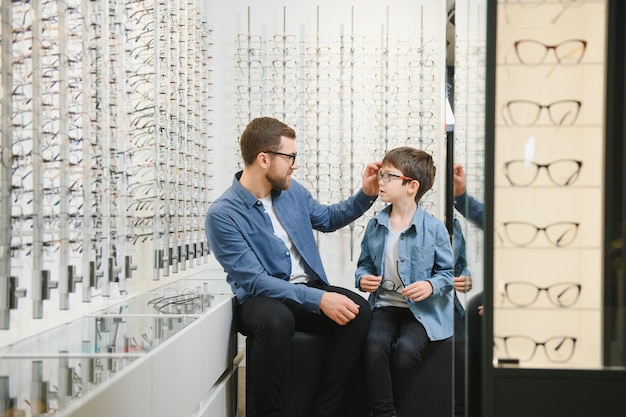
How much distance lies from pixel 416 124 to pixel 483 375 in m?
4.45

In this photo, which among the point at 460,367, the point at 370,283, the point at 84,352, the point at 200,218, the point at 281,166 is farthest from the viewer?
the point at 200,218

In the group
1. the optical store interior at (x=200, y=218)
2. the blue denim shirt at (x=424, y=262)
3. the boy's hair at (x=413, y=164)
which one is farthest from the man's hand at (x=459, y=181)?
the boy's hair at (x=413, y=164)

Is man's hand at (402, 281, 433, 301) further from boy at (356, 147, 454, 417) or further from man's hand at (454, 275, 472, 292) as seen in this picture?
man's hand at (454, 275, 472, 292)

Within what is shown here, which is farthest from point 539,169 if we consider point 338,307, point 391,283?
point 391,283

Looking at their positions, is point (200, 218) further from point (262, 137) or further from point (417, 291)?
point (417, 291)

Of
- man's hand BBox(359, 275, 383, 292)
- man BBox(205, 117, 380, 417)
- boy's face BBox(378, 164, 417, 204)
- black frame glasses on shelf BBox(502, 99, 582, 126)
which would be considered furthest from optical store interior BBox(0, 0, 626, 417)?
boy's face BBox(378, 164, 417, 204)

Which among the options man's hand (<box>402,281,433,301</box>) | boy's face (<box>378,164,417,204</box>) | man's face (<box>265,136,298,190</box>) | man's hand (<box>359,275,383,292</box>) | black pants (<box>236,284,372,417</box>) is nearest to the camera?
black pants (<box>236,284,372,417</box>)

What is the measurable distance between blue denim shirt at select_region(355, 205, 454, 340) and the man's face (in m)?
0.52

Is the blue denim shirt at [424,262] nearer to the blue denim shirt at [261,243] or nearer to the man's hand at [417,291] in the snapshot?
the man's hand at [417,291]

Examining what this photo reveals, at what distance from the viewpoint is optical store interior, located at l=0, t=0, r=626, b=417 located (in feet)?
3.95

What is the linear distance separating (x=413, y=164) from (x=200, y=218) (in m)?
1.61

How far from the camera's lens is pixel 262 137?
3447 mm

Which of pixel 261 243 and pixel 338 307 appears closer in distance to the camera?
pixel 338 307

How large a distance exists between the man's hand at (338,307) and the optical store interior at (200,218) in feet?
0.67
